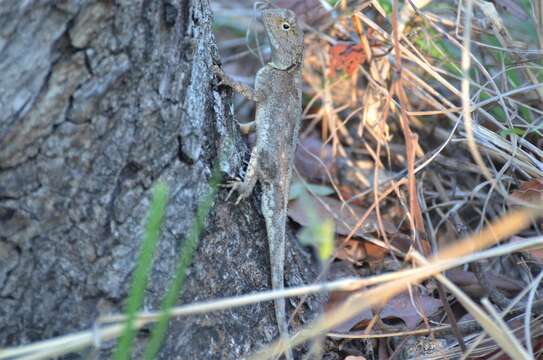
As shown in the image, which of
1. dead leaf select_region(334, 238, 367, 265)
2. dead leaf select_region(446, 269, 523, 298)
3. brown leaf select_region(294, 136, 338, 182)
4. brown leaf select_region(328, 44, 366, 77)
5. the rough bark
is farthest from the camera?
brown leaf select_region(294, 136, 338, 182)

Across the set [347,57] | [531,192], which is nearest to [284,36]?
[347,57]

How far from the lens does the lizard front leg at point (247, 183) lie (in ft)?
7.78

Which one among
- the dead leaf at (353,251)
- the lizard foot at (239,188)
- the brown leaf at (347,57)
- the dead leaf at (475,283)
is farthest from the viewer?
the brown leaf at (347,57)

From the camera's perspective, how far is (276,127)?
285 centimetres

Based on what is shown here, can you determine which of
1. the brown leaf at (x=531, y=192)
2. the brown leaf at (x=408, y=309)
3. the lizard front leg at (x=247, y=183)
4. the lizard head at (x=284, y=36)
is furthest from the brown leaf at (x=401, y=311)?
the lizard head at (x=284, y=36)

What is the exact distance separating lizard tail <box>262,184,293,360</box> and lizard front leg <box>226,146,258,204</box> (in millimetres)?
88

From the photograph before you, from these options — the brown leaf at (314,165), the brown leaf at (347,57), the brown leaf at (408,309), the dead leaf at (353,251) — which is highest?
the brown leaf at (347,57)

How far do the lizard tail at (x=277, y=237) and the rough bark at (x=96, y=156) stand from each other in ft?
0.76

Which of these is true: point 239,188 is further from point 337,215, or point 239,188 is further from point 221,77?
point 337,215

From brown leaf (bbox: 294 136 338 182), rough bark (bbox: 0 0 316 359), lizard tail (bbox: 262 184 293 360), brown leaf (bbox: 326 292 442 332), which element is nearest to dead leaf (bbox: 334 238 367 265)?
brown leaf (bbox: 326 292 442 332)

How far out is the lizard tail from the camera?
2379mm

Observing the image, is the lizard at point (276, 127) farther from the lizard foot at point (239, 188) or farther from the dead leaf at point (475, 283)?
the dead leaf at point (475, 283)

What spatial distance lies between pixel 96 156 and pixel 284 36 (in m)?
1.32

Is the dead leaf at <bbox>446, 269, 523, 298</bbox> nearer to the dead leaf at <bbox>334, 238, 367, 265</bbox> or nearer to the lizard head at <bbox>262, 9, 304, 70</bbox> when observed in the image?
the dead leaf at <bbox>334, 238, 367, 265</bbox>
